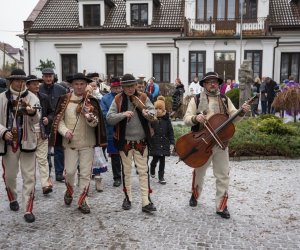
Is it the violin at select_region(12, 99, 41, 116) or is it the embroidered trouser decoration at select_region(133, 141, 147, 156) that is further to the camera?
the embroidered trouser decoration at select_region(133, 141, 147, 156)

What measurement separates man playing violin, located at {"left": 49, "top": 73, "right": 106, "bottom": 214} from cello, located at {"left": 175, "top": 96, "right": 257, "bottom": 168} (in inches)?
46.8

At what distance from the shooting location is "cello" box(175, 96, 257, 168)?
16.9 feet

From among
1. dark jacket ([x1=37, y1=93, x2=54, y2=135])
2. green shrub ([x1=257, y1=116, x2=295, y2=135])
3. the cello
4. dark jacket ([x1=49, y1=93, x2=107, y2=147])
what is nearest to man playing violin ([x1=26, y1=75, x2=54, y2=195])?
dark jacket ([x1=37, y1=93, x2=54, y2=135])

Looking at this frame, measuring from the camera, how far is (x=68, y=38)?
2519 cm

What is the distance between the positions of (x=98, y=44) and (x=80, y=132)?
2046 centimetres

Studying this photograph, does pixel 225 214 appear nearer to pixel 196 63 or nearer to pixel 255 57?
pixel 196 63

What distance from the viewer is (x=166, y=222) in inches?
203

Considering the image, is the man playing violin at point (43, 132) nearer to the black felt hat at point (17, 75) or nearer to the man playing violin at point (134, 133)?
the black felt hat at point (17, 75)

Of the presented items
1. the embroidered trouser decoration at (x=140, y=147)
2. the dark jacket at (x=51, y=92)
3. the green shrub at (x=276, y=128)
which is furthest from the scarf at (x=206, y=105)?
the green shrub at (x=276, y=128)

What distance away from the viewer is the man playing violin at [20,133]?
5113 mm

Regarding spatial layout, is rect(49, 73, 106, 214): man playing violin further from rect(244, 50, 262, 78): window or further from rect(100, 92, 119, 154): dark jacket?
rect(244, 50, 262, 78): window

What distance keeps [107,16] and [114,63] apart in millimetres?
3227

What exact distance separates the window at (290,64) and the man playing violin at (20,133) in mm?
21155

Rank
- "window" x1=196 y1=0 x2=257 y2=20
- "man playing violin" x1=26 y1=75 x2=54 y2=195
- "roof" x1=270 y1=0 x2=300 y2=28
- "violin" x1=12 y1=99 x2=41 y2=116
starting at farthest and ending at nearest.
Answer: "window" x1=196 y1=0 x2=257 y2=20 < "roof" x1=270 y1=0 x2=300 y2=28 < "man playing violin" x1=26 y1=75 x2=54 y2=195 < "violin" x1=12 y1=99 x2=41 y2=116
